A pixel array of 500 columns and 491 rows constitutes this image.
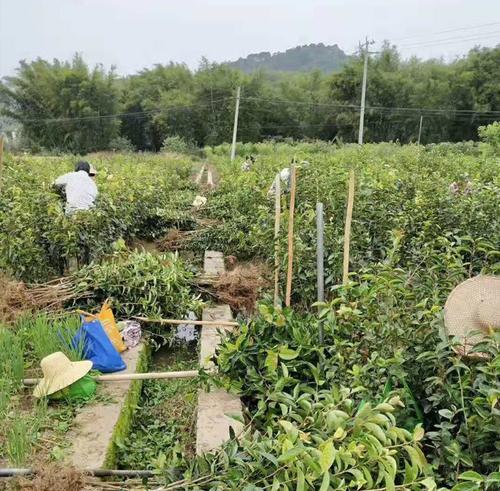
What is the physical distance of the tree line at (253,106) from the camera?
1449 inches

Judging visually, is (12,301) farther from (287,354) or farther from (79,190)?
(287,354)

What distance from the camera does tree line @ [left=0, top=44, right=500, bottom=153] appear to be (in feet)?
121

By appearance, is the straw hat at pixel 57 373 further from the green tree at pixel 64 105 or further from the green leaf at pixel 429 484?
the green tree at pixel 64 105

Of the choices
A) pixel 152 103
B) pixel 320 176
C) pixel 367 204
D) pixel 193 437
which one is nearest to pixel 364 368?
pixel 193 437

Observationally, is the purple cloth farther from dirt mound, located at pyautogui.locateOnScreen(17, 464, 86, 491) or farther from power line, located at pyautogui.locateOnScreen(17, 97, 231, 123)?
power line, located at pyautogui.locateOnScreen(17, 97, 231, 123)

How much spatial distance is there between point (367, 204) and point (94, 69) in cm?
3913

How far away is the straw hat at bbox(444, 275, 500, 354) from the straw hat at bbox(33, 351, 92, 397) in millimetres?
2129

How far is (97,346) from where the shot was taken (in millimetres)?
3688

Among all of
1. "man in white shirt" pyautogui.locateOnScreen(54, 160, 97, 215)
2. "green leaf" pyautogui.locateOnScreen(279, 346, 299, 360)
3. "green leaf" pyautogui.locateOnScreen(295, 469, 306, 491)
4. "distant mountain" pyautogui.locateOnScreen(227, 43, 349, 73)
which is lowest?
"green leaf" pyautogui.locateOnScreen(295, 469, 306, 491)

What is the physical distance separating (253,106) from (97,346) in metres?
38.1

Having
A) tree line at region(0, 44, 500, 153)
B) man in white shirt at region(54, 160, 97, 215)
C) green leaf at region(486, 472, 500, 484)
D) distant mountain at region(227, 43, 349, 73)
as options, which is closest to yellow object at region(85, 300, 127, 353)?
man in white shirt at region(54, 160, 97, 215)

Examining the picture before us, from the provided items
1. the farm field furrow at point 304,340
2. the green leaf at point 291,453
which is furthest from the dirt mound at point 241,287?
the green leaf at point 291,453

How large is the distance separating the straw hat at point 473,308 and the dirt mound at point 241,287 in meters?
2.72

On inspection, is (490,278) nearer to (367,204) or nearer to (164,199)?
(367,204)
